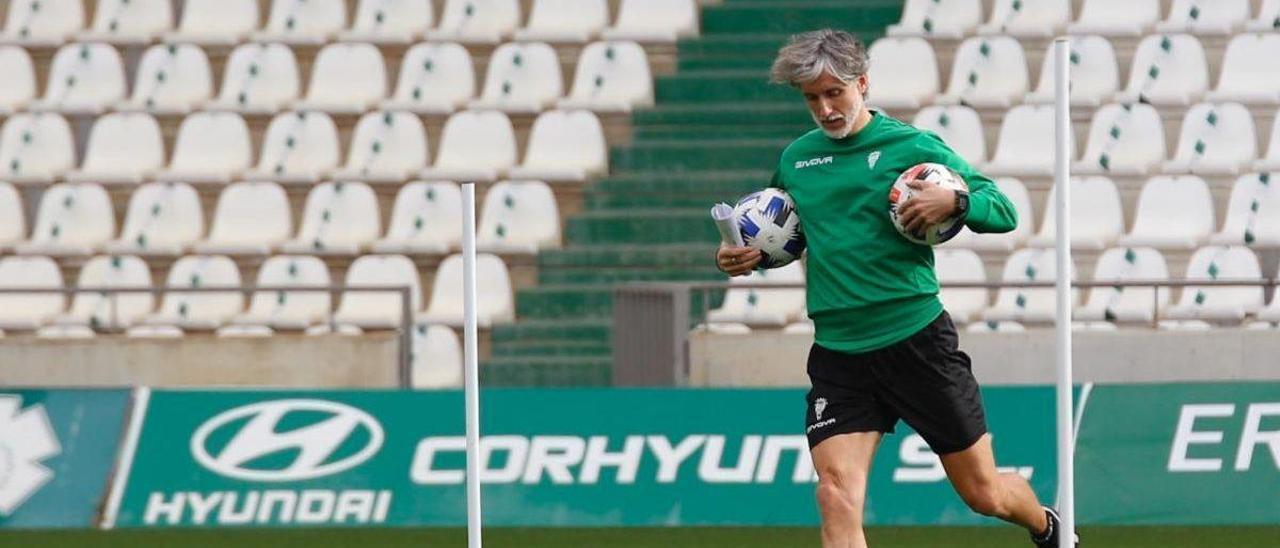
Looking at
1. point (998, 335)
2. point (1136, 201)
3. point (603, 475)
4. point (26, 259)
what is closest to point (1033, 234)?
point (1136, 201)

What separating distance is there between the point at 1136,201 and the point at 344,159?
17.8 ft

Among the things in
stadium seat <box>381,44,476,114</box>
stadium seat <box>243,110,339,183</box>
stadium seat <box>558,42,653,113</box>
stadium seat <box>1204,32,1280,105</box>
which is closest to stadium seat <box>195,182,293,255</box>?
stadium seat <box>243,110,339,183</box>

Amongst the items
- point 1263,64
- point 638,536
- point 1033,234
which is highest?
point 1263,64

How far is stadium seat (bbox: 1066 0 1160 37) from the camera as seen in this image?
1612 centimetres

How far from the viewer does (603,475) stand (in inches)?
473

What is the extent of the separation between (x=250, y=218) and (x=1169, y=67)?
612 centimetres

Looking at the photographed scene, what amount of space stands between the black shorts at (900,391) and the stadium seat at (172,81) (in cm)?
1099

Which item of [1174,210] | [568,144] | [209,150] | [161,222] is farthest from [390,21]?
[1174,210]

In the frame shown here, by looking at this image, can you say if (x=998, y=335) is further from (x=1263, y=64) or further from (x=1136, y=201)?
(x=1263, y=64)

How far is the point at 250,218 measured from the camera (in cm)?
1614

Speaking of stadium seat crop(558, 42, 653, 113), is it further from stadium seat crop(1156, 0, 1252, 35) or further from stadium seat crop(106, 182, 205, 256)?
stadium seat crop(1156, 0, 1252, 35)

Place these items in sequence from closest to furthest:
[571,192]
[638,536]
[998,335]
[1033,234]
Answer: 1. [638,536]
2. [998,335]
3. [1033,234]
4. [571,192]

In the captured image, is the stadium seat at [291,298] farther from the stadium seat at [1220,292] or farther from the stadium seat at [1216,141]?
the stadium seat at [1216,141]

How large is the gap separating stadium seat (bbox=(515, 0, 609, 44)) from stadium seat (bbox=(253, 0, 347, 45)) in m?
1.41
